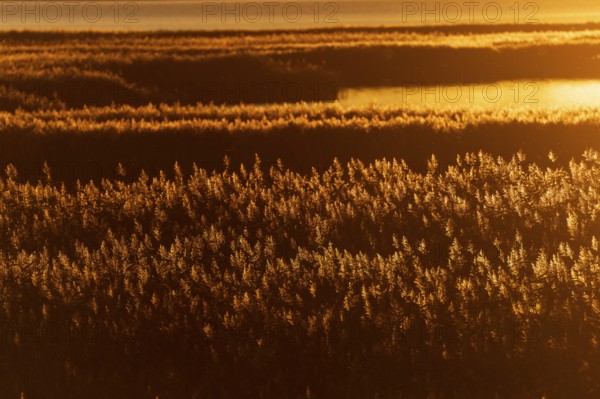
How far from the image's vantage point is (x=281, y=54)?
104 feet

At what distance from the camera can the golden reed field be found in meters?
6.17

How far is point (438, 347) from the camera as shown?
6.32 metres

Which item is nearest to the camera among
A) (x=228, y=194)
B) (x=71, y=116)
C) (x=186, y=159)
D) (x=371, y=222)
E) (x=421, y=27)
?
(x=371, y=222)

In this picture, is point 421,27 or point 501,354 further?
point 421,27

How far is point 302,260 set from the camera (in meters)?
7.93

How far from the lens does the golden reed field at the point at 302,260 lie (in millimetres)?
6172

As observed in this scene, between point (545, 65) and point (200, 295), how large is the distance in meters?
28.2

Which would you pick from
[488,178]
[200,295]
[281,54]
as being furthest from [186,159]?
[281,54]

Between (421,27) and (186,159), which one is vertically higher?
(421,27)

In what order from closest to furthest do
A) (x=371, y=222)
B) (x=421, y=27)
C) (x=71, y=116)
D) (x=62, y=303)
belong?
(x=62, y=303), (x=371, y=222), (x=71, y=116), (x=421, y=27)

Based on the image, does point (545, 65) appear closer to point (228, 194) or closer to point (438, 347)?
point (228, 194)

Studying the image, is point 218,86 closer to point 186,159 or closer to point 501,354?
point 186,159

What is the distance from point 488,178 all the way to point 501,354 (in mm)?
5264

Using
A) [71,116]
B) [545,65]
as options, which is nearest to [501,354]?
[71,116]
